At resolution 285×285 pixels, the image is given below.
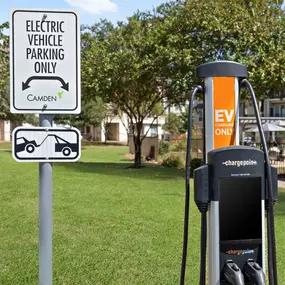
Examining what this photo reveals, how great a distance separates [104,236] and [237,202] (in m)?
3.20

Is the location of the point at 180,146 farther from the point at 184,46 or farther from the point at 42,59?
the point at 42,59

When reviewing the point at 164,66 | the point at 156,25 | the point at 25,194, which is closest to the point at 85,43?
the point at 156,25

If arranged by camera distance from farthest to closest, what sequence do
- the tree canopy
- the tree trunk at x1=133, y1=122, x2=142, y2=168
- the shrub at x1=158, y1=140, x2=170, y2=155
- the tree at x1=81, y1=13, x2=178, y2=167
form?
1. the shrub at x1=158, y1=140, x2=170, y2=155
2. the tree trunk at x1=133, y1=122, x2=142, y2=168
3. the tree at x1=81, y1=13, x2=178, y2=167
4. the tree canopy

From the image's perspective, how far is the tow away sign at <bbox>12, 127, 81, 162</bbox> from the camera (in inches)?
89.4

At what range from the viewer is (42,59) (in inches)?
89.9

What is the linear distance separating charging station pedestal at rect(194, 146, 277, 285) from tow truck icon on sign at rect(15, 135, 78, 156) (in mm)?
765

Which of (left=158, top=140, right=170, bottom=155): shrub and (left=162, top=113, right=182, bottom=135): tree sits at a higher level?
(left=162, top=113, right=182, bottom=135): tree

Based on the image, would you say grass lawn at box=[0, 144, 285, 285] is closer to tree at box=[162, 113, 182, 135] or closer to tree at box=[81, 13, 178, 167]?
tree at box=[81, 13, 178, 167]

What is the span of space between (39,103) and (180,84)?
12.0 metres

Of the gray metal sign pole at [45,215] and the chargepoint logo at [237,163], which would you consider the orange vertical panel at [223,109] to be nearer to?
the chargepoint logo at [237,163]

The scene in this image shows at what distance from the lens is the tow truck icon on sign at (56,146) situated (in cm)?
227

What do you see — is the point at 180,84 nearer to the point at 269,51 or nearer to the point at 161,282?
the point at 269,51

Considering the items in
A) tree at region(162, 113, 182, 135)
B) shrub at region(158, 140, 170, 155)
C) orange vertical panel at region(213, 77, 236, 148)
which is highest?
tree at region(162, 113, 182, 135)

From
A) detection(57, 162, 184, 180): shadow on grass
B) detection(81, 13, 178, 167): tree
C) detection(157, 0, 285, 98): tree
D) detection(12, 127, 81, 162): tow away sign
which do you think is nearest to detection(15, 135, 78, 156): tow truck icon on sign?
detection(12, 127, 81, 162): tow away sign
